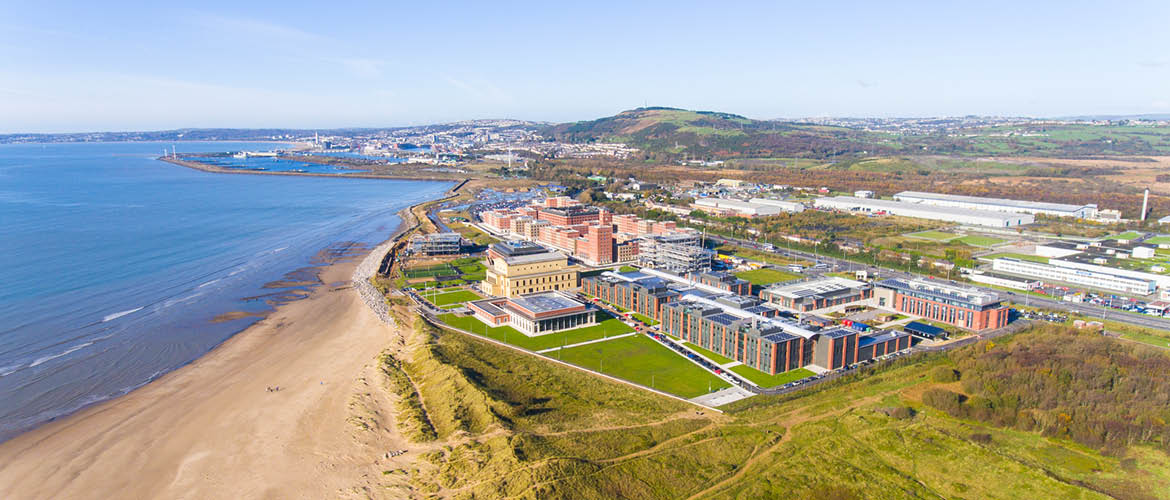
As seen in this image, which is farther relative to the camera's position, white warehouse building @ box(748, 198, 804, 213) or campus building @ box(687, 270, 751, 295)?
white warehouse building @ box(748, 198, 804, 213)

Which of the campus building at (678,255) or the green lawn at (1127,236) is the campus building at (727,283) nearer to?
the campus building at (678,255)

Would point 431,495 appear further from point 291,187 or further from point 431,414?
point 291,187

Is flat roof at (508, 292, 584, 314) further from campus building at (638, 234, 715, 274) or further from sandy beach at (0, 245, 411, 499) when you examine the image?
campus building at (638, 234, 715, 274)

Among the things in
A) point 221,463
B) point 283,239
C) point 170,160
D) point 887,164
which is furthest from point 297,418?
point 170,160

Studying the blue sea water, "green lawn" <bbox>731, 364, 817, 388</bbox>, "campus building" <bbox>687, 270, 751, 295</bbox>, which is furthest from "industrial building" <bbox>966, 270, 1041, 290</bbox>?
the blue sea water

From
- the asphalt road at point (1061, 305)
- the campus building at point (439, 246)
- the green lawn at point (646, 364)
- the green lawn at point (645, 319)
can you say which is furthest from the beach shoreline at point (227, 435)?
the asphalt road at point (1061, 305)

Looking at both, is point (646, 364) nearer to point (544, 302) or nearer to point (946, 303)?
point (544, 302)

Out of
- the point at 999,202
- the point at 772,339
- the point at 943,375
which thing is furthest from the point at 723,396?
the point at 999,202
